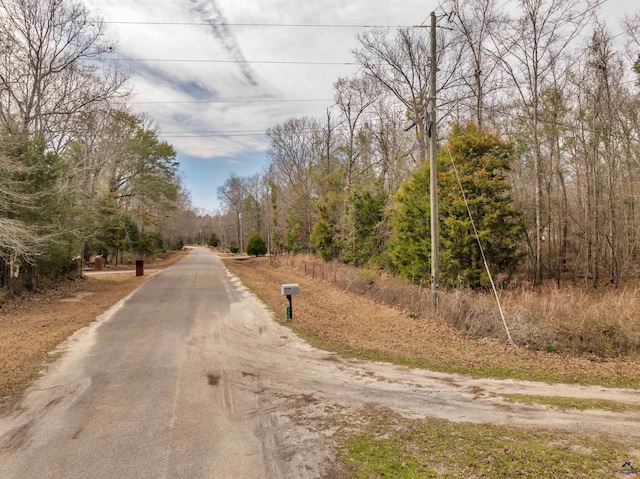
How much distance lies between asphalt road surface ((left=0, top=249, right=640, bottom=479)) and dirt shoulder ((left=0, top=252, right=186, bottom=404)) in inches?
14.7

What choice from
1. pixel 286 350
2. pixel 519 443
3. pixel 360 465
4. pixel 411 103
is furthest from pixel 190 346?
pixel 411 103

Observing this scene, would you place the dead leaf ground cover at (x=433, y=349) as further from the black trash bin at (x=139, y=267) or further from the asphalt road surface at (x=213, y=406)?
the black trash bin at (x=139, y=267)

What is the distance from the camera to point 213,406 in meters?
4.53

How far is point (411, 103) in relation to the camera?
66.4 feet

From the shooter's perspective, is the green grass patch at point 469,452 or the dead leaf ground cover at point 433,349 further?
the dead leaf ground cover at point 433,349

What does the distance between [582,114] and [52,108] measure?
25.7 m

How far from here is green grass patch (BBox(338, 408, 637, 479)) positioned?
309cm

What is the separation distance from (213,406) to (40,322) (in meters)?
7.95

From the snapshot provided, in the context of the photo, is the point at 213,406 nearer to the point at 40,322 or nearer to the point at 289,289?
the point at 289,289

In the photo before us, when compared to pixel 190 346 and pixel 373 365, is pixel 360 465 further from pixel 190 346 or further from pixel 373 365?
pixel 190 346

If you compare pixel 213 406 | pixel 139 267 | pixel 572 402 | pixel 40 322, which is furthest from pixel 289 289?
pixel 139 267

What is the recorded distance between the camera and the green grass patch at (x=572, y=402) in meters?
4.42

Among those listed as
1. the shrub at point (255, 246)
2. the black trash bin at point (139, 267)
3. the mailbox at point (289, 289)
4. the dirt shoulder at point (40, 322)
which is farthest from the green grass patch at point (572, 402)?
the shrub at point (255, 246)

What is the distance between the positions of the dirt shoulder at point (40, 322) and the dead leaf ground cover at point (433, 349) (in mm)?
5013
